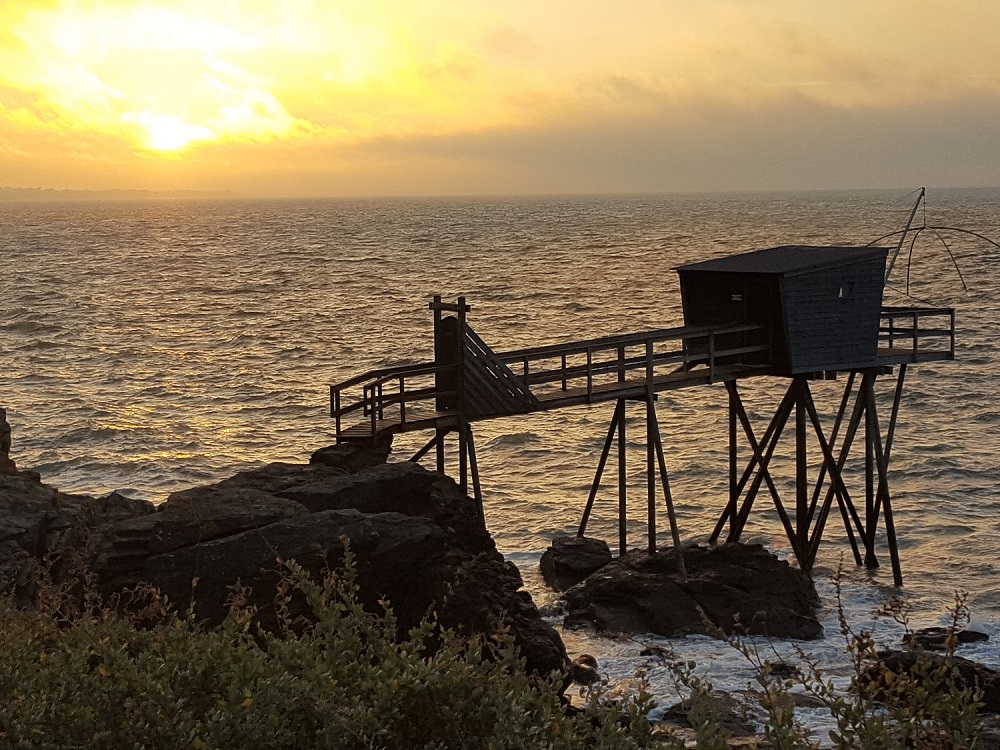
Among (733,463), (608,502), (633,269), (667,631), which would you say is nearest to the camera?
(667,631)

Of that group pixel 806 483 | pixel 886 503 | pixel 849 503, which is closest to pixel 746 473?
pixel 806 483

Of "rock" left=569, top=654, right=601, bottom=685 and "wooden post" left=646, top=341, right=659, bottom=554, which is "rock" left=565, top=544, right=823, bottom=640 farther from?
"rock" left=569, top=654, right=601, bottom=685

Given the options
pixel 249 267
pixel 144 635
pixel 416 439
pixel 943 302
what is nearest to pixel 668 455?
pixel 416 439

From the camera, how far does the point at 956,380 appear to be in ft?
134

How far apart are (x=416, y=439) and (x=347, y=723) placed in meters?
27.7

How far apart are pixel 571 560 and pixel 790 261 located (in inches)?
288

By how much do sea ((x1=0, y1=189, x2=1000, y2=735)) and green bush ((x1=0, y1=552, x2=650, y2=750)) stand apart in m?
0.90

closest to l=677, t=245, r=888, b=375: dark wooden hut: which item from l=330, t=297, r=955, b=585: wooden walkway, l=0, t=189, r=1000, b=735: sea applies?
l=330, t=297, r=955, b=585: wooden walkway

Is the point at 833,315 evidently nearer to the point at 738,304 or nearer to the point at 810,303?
the point at 810,303

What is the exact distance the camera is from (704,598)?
1884 centimetres

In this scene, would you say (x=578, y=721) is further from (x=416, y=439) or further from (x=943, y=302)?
(x=943, y=302)

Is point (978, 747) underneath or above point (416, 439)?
above

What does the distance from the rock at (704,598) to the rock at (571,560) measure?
0.74 meters

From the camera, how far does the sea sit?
2208cm
